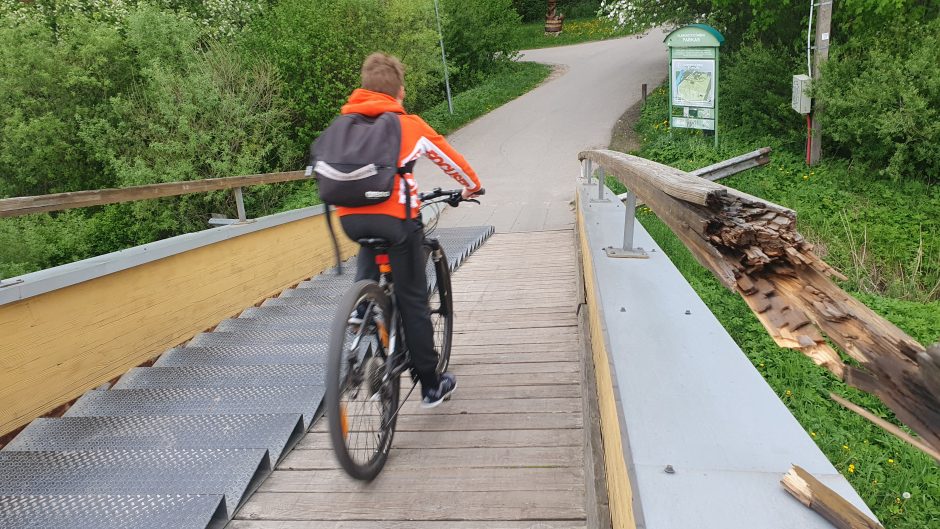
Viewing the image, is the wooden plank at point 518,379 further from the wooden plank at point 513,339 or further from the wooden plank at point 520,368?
the wooden plank at point 513,339

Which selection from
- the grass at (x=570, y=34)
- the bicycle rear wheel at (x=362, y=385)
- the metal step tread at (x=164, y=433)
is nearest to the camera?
the bicycle rear wheel at (x=362, y=385)

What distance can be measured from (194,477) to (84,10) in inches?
771

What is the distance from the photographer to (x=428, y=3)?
20.8 metres

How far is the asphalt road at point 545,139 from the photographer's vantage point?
40.5 feet

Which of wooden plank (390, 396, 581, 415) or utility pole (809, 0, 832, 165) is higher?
utility pole (809, 0, 832, 165)

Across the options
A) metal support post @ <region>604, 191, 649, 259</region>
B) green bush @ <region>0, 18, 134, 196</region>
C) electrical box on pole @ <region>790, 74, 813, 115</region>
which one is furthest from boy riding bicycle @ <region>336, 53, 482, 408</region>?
green bush @ <region>0, 18, 134, 196</region>

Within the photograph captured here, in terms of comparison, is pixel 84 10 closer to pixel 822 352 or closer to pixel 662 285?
pixel 662 285

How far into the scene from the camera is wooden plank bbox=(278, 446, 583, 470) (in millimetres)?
2947

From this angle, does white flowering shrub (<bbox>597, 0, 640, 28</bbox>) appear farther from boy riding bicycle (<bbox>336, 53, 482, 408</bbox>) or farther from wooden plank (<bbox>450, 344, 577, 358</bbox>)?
boy riding bicycle (<bbox>336, 53, 482, 408</bbox>)

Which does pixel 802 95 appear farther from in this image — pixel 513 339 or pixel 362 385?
pixel 362 385

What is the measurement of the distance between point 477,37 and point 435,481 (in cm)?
2531

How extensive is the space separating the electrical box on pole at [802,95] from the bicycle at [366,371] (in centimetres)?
943

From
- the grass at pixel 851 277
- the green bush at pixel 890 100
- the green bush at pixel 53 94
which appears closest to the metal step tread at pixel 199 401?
the grass at pixel 851 277

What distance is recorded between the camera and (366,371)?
2.85 m
